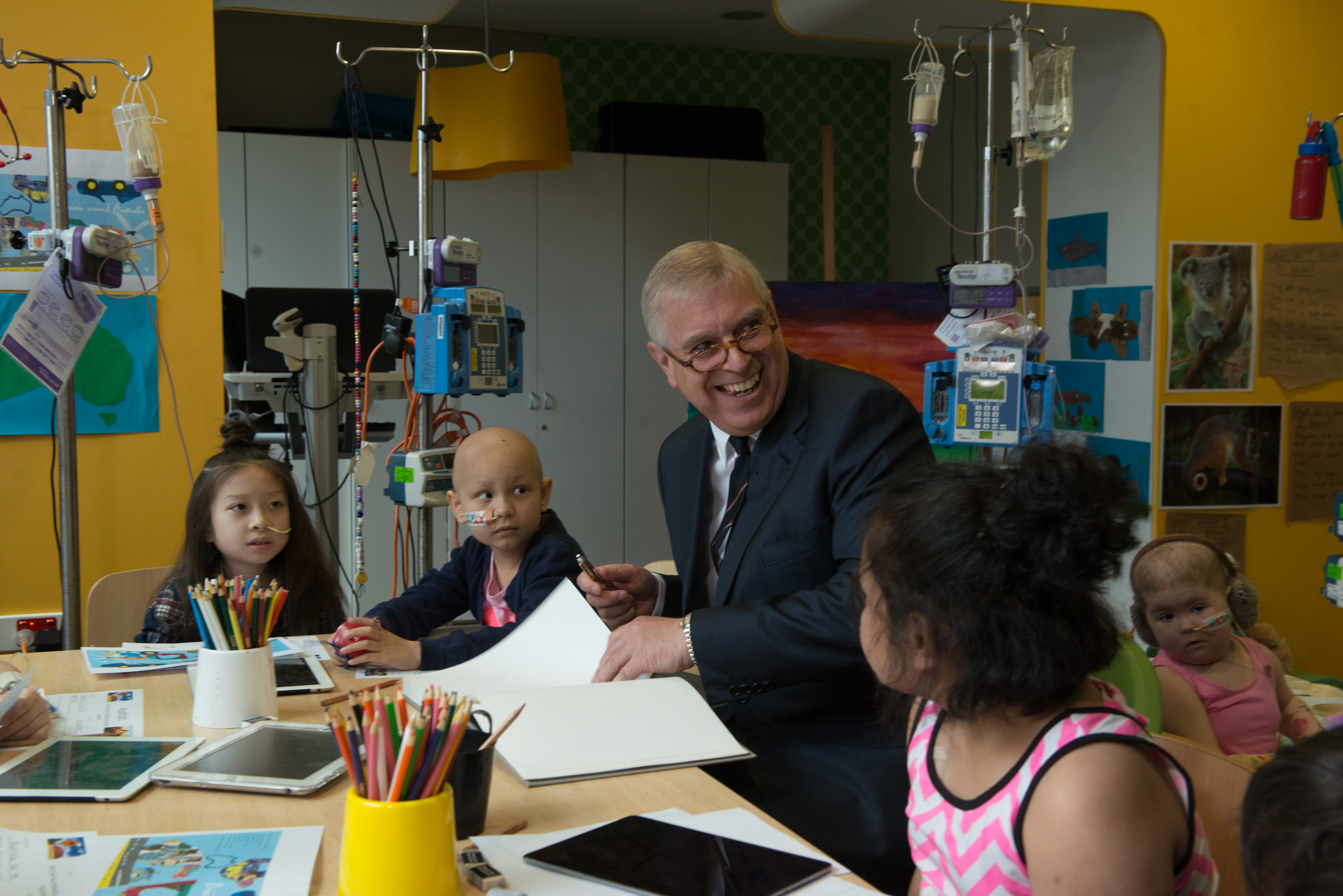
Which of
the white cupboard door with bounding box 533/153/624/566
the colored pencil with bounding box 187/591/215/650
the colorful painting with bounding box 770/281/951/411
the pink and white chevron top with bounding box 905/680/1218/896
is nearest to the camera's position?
the pink and white chevron top with bounding box 905/680/1218/896

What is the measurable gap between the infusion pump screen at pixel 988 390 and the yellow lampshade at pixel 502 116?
1906 mm

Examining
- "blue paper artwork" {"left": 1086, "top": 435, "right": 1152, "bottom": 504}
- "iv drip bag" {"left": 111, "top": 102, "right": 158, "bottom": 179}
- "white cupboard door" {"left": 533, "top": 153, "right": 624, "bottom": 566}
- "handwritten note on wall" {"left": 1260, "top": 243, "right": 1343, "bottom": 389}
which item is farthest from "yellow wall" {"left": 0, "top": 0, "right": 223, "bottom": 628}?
"handwritten note on wall" {"left": 1260, "top": 243, "right": 1343, "bottom": 389}

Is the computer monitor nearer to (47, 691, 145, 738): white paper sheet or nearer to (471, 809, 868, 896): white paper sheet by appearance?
(47, 691, 145, 738): white paper sheet

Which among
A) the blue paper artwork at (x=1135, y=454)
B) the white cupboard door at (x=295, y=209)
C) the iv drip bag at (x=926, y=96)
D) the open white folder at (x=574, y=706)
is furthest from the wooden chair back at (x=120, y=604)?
the white cupboard door at (x=295, y=209)

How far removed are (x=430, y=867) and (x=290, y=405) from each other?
2946 mm

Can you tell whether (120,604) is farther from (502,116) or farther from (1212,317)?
(1212,317)

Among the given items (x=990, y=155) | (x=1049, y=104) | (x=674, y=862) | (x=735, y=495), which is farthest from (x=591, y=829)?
(x=1049, y=104)

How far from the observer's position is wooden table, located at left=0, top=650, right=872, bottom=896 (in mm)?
1036

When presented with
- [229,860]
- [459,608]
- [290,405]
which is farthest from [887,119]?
[229,860]

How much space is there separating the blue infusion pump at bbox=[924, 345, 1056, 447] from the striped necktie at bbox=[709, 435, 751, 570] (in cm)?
137

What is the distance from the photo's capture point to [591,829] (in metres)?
1.02

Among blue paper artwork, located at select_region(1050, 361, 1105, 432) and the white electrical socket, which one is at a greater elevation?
blue paper artwork, located at select_region(1050, 361, 1105, 432)

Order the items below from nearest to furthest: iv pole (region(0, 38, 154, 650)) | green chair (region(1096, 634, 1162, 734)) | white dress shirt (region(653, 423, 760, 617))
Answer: green chair (region(1096, 634, 1162, 734)), white dress shirt (region(653, 423, 760, 617)), iv pole (region(0, 38, 154, 650))

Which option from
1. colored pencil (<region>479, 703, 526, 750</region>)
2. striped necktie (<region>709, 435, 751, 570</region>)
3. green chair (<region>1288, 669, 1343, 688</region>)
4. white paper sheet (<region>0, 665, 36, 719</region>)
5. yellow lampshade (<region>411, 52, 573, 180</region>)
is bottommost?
green chair (<region>1288, 669, 1343, 688</region>)
